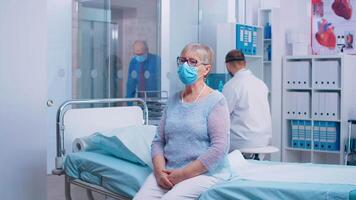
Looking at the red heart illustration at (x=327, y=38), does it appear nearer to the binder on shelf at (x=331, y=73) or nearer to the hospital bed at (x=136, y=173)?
the binder on shelf at (x=331, y=73)

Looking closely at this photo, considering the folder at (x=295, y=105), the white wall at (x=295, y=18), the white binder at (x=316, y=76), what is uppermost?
the white wall at (x=295, y=18)

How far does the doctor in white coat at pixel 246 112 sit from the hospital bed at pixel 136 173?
0.89 m

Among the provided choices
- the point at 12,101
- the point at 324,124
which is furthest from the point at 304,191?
the point at 324,124

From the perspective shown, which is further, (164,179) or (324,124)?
(324,124)

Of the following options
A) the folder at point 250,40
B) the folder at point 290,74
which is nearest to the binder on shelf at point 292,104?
the folder at point 290,74

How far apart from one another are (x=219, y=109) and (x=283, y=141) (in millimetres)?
3602

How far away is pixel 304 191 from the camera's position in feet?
8.07

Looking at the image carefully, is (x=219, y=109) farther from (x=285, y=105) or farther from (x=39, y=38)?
(x=285, y=105)

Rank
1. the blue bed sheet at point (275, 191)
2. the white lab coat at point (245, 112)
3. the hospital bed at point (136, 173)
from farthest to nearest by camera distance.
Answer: the white lab coat at point (245, 112) → the hospital bed at point (136, 173) → the blue bed sheet at point (275, 191)

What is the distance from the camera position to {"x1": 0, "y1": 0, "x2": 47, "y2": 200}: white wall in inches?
140

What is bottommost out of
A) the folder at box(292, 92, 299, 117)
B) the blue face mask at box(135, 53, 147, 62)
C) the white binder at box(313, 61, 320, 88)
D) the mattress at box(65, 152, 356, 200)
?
the mattress at box(65, 152, 356, 200)

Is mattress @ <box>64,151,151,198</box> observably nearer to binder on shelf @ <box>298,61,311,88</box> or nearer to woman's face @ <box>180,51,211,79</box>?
woman's face @ <box>180,51,211,79</box>

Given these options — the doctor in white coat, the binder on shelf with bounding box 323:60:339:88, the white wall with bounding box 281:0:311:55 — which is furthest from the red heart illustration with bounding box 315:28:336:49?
the doctor in white coat

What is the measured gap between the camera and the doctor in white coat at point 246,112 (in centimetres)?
467
